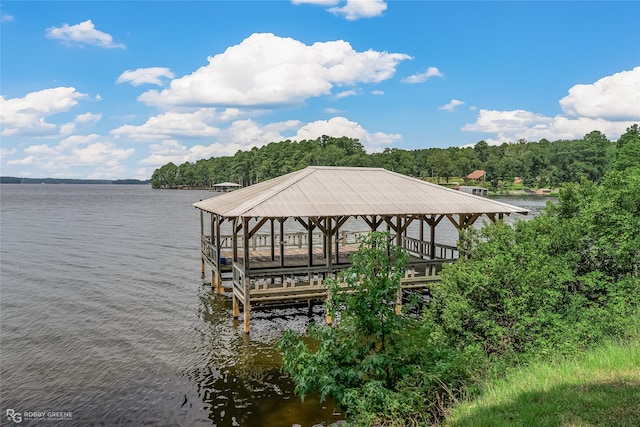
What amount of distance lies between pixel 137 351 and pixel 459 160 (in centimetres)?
11157

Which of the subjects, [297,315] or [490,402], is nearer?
[490,402]

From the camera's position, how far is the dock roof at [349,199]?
1540 centimetres

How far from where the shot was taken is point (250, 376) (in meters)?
12.4

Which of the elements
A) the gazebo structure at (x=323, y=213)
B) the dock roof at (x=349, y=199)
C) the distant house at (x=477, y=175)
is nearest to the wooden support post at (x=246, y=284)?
the gazebo structure at (x=323, y=213)

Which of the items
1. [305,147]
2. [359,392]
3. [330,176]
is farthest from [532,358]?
[305,147]

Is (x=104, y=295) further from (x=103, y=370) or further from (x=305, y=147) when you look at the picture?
(x=305, y=147)

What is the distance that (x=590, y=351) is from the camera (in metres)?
8.32

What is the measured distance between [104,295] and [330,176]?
12247 millimetres

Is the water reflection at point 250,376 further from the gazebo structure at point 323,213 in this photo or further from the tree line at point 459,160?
the tree line at point 459,160

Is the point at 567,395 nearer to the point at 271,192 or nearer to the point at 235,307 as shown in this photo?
the point at 271,192

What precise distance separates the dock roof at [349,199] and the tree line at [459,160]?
169ft

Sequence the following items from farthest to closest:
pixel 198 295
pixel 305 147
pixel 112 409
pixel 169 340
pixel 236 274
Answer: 1. pixel 305 147
2. pixel 198 295
3. pixel 236 274
4. pixel 169 340
5. pixel 112 409

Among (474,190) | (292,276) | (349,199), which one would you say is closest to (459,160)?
(474,190)

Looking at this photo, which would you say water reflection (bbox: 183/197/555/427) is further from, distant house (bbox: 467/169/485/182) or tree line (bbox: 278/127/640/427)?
distant house (bbox: 467/169/485/182)
